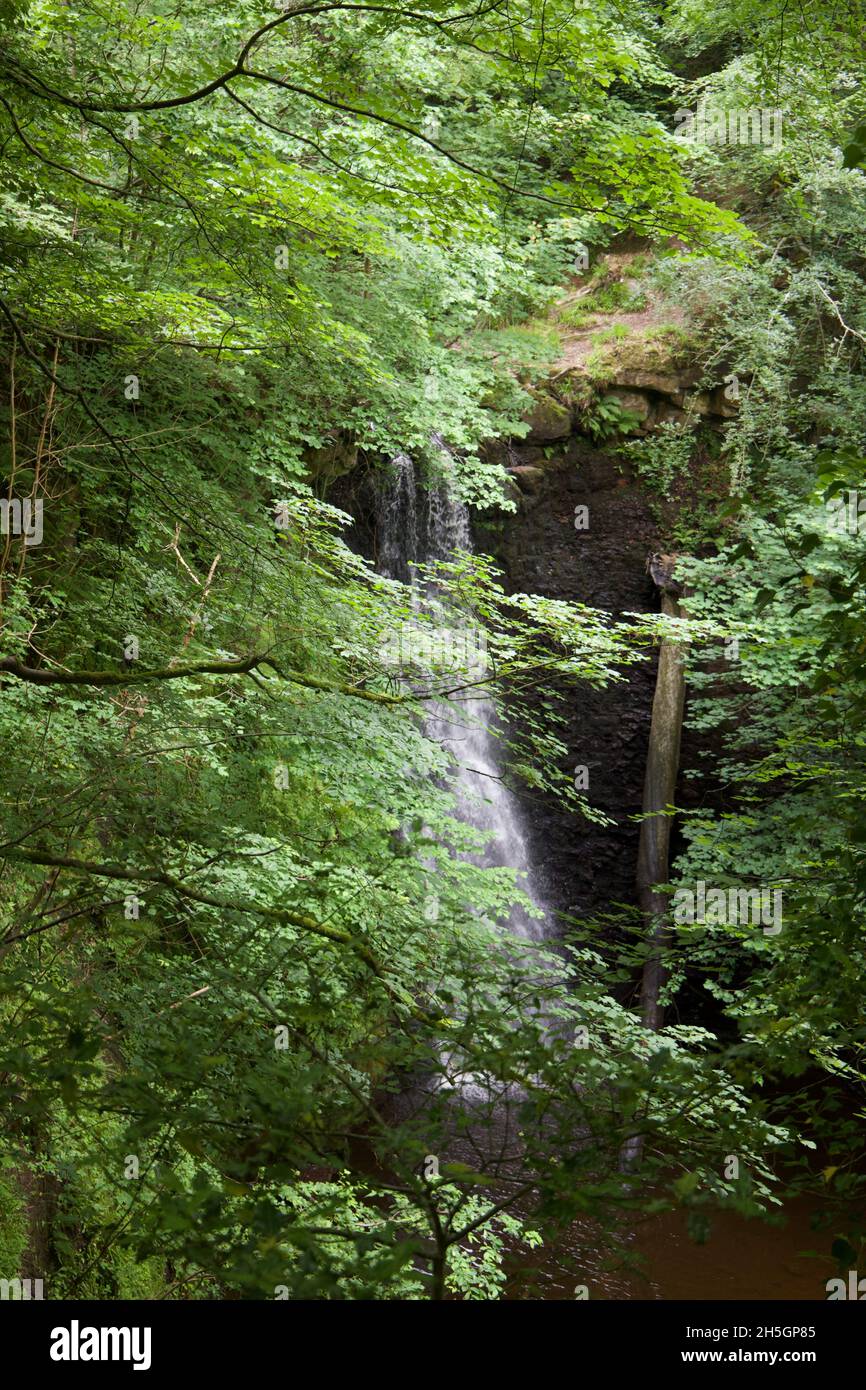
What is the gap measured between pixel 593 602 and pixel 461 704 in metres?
2.94

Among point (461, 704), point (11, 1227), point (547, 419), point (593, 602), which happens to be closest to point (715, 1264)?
point (461, 704)

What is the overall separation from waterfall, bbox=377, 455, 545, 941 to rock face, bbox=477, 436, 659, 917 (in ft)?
1.58

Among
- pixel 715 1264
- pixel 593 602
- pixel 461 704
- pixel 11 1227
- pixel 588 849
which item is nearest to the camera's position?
pixel 11 1227

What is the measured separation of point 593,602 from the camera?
13.0 metres

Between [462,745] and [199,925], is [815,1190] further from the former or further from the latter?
[462,745]

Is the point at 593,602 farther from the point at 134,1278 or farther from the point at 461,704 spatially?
the point at 134,1278

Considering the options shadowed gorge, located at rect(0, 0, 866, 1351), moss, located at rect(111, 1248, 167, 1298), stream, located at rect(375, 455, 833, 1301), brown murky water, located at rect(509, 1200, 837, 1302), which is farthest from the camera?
stream, located at rect(375, 455, 833, 1301)

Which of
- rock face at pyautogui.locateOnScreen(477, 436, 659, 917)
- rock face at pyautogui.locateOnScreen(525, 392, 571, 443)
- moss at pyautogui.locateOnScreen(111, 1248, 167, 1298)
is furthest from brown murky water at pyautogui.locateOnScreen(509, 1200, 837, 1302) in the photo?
rock face at pyautogui.locateOnScreen(525, 392, 571, 443)

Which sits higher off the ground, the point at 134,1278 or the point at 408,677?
the point at 408,677

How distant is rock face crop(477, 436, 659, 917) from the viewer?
1266cm

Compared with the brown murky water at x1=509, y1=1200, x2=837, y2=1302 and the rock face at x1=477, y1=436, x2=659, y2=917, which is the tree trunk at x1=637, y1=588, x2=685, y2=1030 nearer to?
the rock face at x1=477, y1=436, x2=659, y2=917

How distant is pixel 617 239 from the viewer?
14.9m

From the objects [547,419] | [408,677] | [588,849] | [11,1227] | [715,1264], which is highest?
[547,419]
